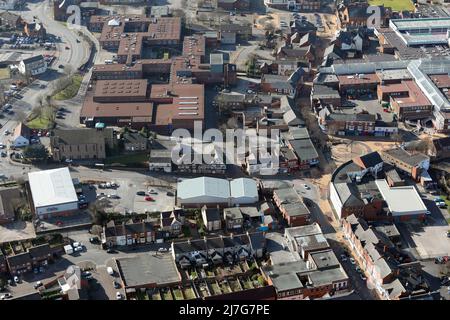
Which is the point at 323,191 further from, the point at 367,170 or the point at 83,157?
the point at 83,157

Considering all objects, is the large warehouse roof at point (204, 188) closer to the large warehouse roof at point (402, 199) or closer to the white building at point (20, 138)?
the large warehouse roof at point (402, 199)

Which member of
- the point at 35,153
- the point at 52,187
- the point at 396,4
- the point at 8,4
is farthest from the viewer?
the point at 396,4

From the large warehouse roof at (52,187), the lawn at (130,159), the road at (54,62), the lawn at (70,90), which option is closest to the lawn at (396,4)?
the road at (54,62)

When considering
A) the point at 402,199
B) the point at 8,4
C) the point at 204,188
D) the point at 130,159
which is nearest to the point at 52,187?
the point at 130,159

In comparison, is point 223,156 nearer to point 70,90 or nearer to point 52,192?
point 52,192

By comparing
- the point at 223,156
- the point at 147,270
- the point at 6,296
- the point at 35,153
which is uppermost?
the point at 35,153

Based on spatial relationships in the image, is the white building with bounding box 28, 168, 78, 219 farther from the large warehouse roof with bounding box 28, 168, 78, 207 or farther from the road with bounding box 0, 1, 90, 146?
the road with bounding box 0, 1, 90, 146
